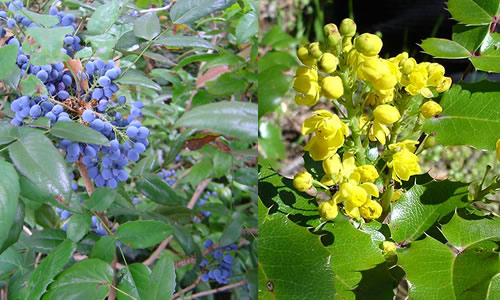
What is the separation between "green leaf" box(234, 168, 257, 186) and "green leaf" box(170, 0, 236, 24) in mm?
187

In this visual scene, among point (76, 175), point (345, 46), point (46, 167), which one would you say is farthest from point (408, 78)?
point (76, 175)

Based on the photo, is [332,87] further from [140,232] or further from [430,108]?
[140,232]

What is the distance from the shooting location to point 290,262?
1.15ft

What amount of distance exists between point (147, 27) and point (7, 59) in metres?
0.14

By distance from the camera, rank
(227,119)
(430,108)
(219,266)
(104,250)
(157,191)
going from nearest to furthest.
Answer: (227,119) < (430,108) < (104,250) < (157,191) < (219,266)

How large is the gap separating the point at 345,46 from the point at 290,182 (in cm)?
14

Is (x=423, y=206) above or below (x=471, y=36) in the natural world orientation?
below

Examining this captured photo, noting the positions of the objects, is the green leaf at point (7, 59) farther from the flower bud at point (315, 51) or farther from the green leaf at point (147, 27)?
the flower bud at point (315, 51)

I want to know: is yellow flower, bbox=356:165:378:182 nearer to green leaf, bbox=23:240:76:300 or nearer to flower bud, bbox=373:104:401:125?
flower bud, bbox=373:104:401:125

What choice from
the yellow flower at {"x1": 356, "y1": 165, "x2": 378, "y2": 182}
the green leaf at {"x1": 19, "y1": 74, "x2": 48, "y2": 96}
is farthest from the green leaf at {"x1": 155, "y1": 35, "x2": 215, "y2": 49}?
the yellow flower at {"x1": 356, "y1": 165, "x2": 378, "y2": 182}

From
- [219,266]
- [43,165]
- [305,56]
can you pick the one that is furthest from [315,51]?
[219,266]

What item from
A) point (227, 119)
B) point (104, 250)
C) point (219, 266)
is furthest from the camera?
point (219, 266)

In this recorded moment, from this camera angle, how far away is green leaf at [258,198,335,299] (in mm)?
335

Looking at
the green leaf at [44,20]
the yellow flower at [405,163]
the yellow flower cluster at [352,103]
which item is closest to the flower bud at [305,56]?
the yellow flower cluster at [352,103]
